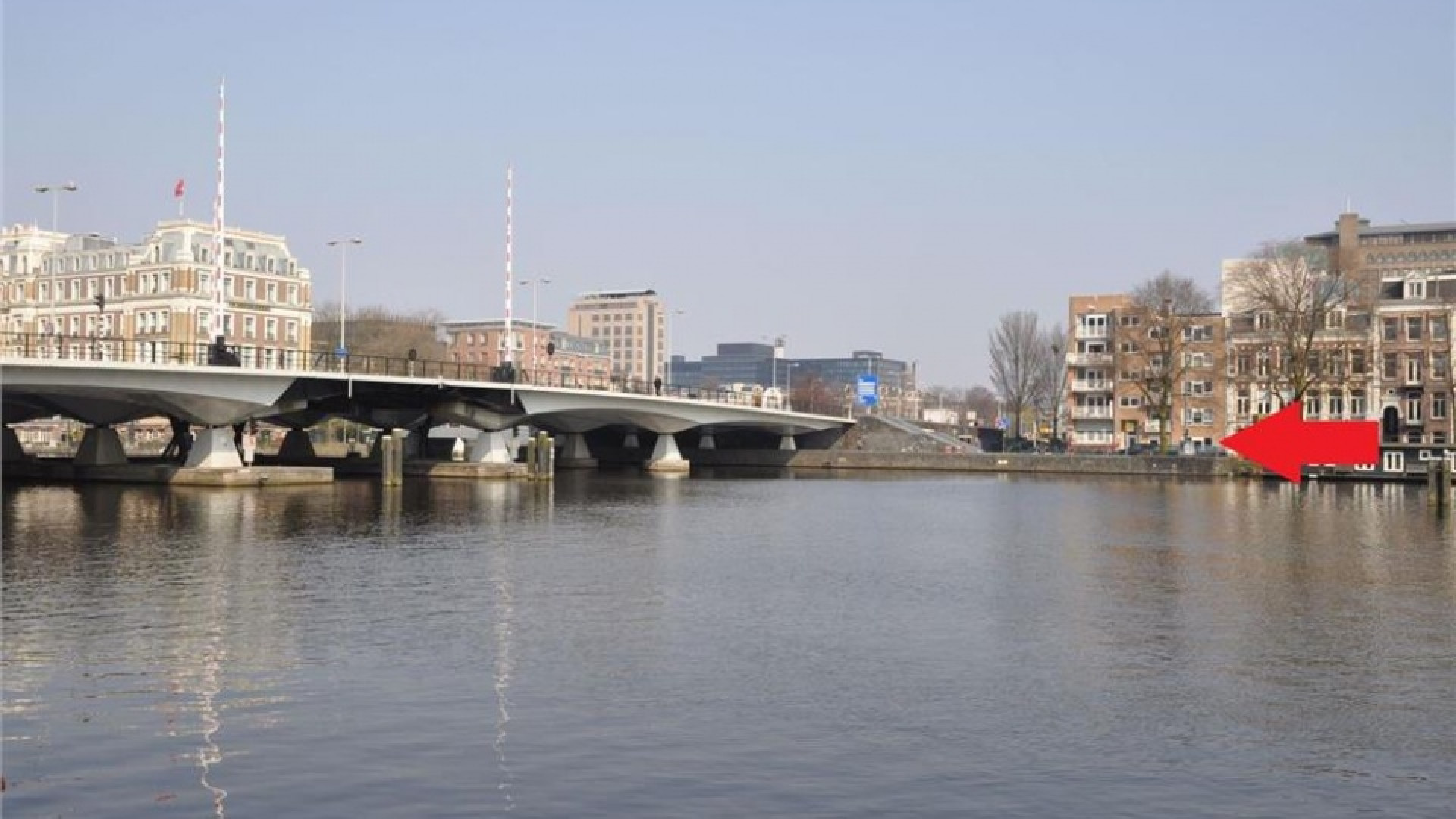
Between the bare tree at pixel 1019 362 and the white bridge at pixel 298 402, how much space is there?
39161 millimetres

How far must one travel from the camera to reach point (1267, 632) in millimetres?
27031

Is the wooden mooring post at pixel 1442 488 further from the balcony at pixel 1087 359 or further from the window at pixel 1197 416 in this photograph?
the balcony at pixel 1087 359

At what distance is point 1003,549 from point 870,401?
322 ft

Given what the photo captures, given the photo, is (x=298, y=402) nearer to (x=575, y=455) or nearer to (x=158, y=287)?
(x=575, y=455)

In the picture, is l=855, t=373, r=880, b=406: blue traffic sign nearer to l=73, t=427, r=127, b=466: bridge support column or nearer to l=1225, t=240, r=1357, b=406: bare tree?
l=1225, t=240, r=1357, b=406: bare tree

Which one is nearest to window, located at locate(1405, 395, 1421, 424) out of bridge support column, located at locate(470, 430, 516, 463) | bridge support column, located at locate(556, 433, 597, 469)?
bridge support column, located at locate(556, 433, 597, 469)

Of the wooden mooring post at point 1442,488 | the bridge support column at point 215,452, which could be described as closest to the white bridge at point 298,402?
the bridge support column at point 215,452

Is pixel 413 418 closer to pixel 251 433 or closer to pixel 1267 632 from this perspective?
pixel 251 433

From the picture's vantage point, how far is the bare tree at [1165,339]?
11200cm

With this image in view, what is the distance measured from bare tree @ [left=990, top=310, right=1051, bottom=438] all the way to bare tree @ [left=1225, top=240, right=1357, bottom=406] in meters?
29.9

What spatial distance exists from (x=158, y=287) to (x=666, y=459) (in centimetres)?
6169

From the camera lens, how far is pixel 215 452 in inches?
Result: 2867

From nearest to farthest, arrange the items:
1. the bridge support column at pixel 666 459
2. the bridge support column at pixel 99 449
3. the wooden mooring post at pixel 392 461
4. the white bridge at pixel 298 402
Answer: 1. the white bridge at pixel 298 402
2. the bridge support column at pixel 99 449
3. the wooden mooring post at pixel 392 461
4. the bridge support column at pixel 666 459

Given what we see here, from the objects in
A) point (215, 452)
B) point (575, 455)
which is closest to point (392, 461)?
point (215, 452)
